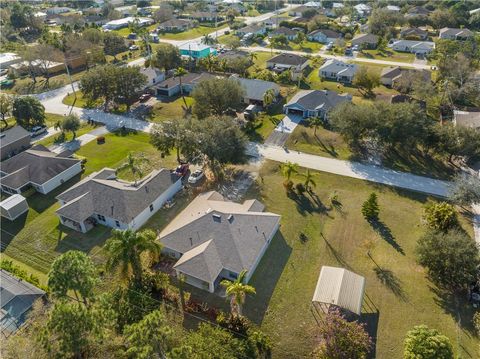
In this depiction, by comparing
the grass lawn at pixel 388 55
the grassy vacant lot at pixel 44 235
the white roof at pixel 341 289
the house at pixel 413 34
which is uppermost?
the house at pixel 413 34

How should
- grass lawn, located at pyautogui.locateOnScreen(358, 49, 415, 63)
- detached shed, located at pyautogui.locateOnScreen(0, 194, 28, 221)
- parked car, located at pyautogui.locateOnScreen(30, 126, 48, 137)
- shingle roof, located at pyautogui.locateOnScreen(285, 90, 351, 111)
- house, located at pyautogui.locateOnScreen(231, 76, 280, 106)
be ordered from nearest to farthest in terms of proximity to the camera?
detached shed, located at pyautogui.locateOnScreen(0, 194, 28, 221) < parked car, located at pyautogui.locateOnScreen(30, 126, 48, 137) < shingle roof, located at pyautogui.locateOnScreen(285, 90, 351, 111) < house, located at pyautogui.locateOnScreen(231, 76, 280, 106) < grass lawn, located at pyautogui.locateOnScreen(358, 49, 415, 63)

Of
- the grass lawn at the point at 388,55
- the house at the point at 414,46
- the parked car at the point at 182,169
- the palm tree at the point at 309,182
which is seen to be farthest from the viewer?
the house at the point at 414,46

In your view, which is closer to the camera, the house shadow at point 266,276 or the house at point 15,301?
the house at point 15,301

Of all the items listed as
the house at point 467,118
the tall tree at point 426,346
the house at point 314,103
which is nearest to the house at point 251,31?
the house at point 314,103

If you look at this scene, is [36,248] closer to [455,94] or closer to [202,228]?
[202,228]

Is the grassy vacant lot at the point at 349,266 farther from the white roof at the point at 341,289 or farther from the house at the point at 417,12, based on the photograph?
the house at the point at 417,12

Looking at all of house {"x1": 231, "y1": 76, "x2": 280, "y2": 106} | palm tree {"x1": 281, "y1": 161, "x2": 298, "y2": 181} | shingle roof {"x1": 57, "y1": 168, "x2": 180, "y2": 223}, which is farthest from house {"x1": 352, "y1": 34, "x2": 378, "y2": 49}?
shingle roof {"x1": 57, "y1": 168, "x2": 180, "y2": 223}

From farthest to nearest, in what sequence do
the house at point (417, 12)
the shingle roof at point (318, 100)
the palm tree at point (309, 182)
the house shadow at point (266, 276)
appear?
1. the house at point (417, 12)
2. the shingle roof at point (318, 100)
3. the palm tree at point (309, 182)
4. the house shadow at point (266, 276)

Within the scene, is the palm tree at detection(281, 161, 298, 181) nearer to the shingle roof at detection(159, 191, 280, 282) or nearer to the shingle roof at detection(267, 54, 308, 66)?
the shingle roof at detection(159, 191, 280, 282)
